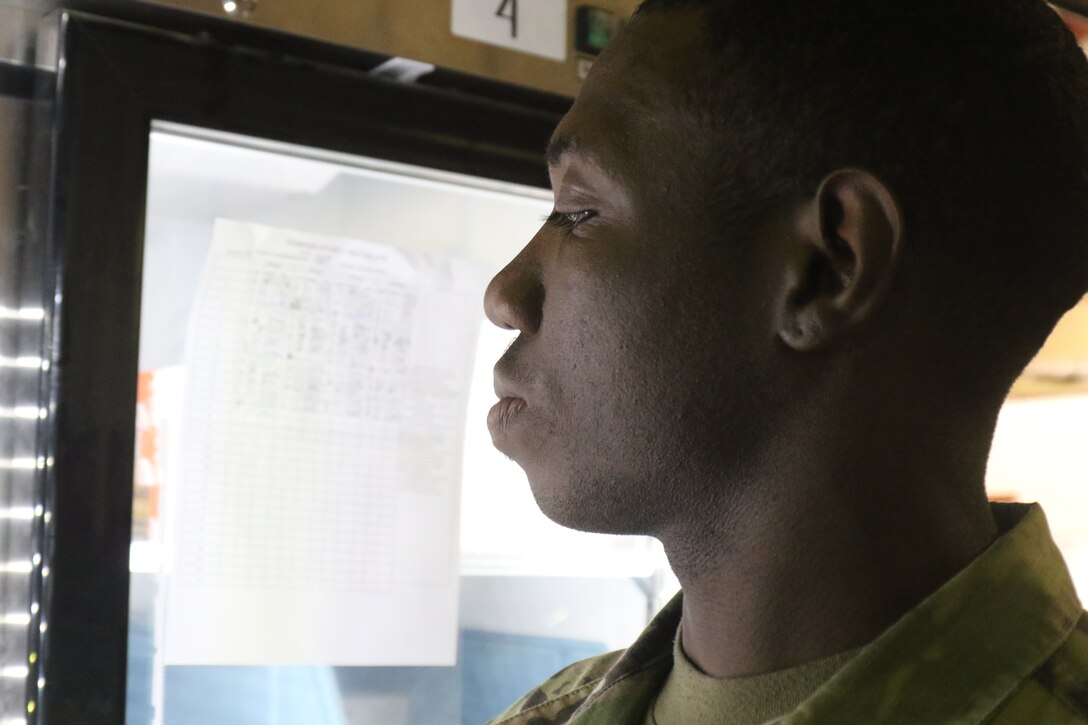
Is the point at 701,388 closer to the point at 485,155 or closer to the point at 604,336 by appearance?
the point at 604,336

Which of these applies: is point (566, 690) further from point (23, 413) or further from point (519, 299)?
point (23, 413)

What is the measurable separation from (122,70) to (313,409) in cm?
43

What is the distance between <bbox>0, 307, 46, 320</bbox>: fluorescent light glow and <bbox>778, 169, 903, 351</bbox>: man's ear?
0.80 m

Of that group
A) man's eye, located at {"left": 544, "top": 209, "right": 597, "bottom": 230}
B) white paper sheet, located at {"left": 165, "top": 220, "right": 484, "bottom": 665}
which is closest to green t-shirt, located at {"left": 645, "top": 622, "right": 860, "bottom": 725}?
man's eye, located at {"left": 544, "top": 209, "right": 597, "bottom": 230}

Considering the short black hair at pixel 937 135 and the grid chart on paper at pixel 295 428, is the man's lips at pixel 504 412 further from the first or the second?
the grid chart on paper at pixel 295 428

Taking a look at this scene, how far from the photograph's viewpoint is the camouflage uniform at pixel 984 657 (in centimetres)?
87

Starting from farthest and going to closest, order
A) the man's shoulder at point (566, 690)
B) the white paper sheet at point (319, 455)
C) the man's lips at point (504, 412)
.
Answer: the white paper sheet at point (319, 455) < the man's shoulder at point (566, 690) < the man's lips at point (504, 412)

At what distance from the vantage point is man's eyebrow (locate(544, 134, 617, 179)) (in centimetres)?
104

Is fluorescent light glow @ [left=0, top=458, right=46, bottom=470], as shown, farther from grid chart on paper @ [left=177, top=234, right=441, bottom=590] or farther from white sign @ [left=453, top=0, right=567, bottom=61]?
white sign @ [left=453, top=0, right=567, bottom=61]

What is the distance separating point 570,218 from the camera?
1.07 meters

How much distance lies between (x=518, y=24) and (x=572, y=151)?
628 mm

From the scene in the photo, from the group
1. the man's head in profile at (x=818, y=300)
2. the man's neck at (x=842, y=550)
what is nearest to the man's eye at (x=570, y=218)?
the man's head in profile at (x=818, y=300)

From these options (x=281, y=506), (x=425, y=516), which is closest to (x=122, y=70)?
(x=281, y=506)

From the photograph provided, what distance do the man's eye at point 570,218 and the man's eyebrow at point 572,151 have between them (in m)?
0.04
